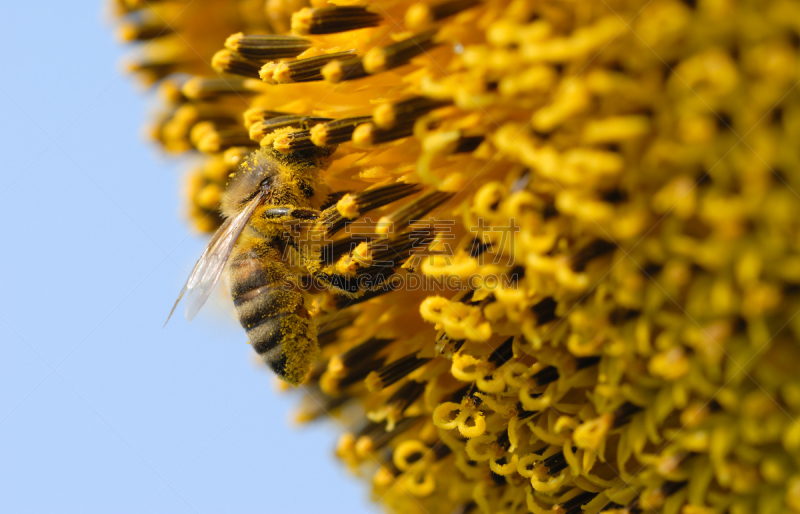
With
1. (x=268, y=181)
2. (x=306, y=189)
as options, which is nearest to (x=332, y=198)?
(x=306, y=189)

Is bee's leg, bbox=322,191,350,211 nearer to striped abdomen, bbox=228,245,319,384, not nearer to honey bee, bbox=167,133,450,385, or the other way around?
honey bee, bbox=167,133,450,385

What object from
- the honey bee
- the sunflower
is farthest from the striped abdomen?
the sunflower

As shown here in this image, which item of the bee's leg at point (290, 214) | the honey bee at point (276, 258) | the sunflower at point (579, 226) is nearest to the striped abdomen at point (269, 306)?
the honey bee at point (276, 258)

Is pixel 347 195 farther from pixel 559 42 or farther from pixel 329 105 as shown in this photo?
pixel 559 42

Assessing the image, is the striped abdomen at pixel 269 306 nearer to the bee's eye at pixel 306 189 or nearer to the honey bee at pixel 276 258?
the honey bee at pixel 276 258

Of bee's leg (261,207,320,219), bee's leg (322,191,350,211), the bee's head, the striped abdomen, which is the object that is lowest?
the striped abdomen
